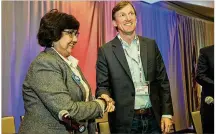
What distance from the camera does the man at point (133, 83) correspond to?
4.71 feet

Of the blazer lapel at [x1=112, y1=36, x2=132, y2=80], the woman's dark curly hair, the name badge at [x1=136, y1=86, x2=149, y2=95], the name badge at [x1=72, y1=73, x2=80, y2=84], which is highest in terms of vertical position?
the woman's dark curly hair

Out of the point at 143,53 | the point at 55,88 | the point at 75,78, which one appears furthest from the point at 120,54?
the point at 55,88

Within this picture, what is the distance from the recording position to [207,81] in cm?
142

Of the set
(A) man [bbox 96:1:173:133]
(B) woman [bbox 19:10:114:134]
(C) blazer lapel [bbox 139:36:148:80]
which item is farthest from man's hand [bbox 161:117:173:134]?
(B) woman [bbox 19:10:114:134]

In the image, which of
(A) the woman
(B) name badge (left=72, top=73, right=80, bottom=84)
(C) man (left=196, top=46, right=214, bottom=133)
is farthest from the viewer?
(C) man (left=196, top=46, right=214, bottom=133)

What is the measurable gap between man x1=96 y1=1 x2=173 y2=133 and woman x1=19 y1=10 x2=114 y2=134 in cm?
26

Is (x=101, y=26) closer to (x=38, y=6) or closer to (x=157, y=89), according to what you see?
(x=38, y=6)

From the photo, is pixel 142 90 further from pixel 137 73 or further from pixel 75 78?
pixel 75 78

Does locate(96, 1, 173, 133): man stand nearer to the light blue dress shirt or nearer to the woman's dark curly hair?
the light blue dress shirt

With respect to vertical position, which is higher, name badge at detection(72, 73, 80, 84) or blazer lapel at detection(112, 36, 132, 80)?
blazer lapel at detection(112, 36, 132, 80)

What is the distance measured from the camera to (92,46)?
3.03m

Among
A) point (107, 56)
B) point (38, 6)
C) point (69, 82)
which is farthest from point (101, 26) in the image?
point (69, 82)

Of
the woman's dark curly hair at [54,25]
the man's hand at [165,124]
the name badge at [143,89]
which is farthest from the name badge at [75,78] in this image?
the man's hand at [165,124]

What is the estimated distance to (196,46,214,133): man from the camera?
1.42 meters
